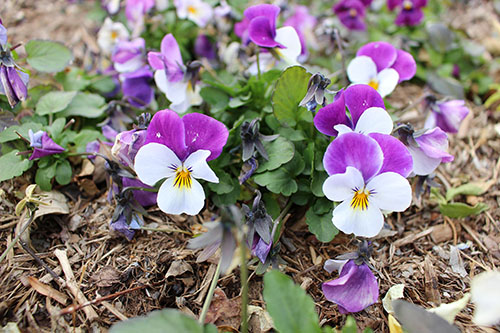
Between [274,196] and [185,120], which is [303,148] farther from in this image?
[185,120]

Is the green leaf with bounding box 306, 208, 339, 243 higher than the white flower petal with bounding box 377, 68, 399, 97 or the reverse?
the reverse

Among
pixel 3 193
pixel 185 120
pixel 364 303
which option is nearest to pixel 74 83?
pixel 3 193

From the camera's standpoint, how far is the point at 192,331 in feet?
3.37

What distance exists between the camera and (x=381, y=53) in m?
1.74

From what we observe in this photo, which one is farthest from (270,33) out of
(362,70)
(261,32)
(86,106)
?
(86,106)

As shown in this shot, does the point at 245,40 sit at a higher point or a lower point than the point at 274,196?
higher

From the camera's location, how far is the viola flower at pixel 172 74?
1.68m

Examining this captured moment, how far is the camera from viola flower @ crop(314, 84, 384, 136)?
1330 millimetres

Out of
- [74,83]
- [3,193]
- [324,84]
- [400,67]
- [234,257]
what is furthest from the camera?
[74,83]

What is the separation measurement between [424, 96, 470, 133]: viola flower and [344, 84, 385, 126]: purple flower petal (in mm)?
575

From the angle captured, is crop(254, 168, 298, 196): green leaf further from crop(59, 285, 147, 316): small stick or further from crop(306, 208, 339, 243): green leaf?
crop(59, 285, 147, 316): small stick

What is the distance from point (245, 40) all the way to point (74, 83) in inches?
34.6

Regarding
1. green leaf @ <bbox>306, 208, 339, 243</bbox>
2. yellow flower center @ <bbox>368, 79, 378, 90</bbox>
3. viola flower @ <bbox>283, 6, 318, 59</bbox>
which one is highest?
yellow flower center @ <bbox>368, 79, 378, 90</bbox>

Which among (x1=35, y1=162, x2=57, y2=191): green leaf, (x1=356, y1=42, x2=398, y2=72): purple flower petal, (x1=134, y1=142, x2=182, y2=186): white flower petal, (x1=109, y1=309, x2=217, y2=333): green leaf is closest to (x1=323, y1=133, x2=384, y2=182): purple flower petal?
(x1=134, y1=142, x2=182, y2=186): white flower petal
